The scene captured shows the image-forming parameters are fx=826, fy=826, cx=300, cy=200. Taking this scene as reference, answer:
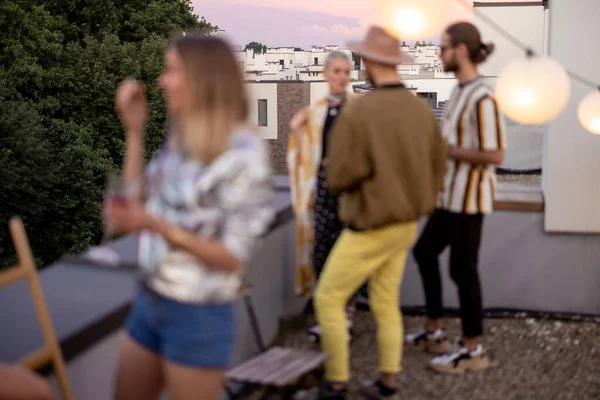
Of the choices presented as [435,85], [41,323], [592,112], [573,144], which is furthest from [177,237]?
[435,85]

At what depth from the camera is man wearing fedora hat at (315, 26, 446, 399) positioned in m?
3.12

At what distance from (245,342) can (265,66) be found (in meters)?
56.5

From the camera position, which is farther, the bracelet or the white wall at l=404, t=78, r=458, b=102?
the white wall at l=404, t=78, r=458, b=102

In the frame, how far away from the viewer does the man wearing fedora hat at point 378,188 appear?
312 cm

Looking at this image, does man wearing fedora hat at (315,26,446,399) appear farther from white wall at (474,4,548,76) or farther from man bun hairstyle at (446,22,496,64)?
white wall at (474,4,548,76)

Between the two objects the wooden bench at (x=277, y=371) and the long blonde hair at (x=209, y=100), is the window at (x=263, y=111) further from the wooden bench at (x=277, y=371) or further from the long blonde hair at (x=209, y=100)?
the long blonde hair at (x=209, y=100)

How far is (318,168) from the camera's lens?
4.31m

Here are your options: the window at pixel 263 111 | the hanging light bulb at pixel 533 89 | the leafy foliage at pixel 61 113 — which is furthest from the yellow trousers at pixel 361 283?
the window at pixel 263 111

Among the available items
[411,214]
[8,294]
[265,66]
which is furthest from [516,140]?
[265,66]

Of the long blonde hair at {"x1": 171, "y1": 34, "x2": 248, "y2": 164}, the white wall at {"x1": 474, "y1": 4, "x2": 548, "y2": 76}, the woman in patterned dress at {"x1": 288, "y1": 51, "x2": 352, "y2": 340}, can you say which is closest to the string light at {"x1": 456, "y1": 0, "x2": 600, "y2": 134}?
the woman in patterned dress at {"x1": 288, "y1": 51, "x2": 352, "y2": 340}

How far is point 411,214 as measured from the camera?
3.18 m

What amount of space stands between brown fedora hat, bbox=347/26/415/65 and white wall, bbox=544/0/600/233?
5.62 ft

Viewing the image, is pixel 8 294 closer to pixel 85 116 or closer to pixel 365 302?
pixel 365 302

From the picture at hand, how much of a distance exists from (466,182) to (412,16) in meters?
0.80
